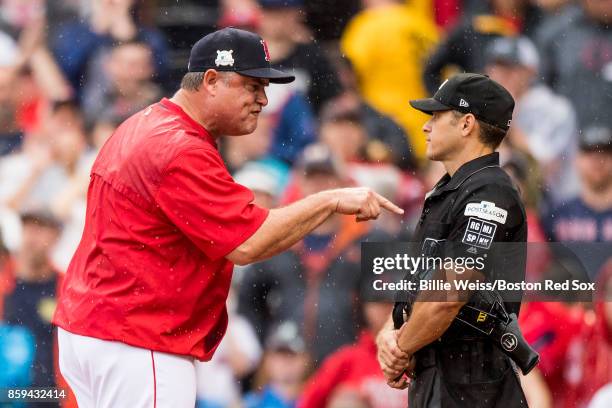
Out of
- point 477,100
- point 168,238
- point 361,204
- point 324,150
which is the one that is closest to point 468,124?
point 477,100

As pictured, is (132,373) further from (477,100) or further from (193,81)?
(477,100)

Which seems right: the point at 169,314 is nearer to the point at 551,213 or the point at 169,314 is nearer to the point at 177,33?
the point at 551,213

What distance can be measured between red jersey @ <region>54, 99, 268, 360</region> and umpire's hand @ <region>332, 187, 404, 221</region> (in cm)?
28

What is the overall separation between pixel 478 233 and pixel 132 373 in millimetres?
1294

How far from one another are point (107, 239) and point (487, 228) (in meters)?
1.33

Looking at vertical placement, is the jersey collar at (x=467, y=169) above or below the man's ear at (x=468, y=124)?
below

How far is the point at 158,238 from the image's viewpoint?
4027mm

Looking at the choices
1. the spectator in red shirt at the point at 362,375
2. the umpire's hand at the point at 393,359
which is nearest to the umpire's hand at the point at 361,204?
the umpire's hand at the point at 393,359

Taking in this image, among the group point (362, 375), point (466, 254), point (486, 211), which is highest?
point (486, 211)

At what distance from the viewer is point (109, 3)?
703 centimetres

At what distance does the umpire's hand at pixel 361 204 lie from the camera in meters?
3.98

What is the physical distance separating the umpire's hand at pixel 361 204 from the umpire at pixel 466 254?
0.64 feet

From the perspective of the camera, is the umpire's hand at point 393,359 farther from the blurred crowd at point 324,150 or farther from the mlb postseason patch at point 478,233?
the blurred crowd at point 324,150

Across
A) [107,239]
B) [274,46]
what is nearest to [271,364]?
[274,46]
